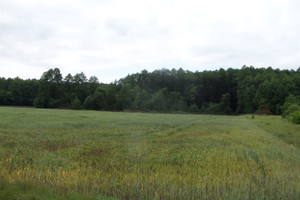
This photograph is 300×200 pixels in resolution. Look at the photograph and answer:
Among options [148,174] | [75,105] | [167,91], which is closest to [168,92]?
[167,91]

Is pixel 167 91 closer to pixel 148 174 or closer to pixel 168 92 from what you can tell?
pixel 168 92

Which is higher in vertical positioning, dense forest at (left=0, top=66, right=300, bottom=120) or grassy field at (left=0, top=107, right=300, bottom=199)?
dense forest at (left=0, top=66, right=300, bottom=120)

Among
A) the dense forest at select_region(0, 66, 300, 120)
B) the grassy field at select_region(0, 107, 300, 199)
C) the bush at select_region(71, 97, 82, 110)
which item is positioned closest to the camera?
the grassy field at select_region(0, 107, 300, 199)

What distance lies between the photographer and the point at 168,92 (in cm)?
10069

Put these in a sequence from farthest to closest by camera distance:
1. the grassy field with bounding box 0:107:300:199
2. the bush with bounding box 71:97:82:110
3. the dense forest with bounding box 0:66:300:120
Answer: the bush with bounding box 71:97:82:110 < the dense forest with bounding box 0:66:300:120 < the grassy field with bounding box 0:107:300:199

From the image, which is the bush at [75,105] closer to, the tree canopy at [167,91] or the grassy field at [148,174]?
the tree canopy at [167,91]

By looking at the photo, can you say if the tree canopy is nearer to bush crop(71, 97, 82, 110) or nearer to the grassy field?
bush crop(71, 97, 82, 110)

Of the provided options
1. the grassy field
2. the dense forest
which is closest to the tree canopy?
the dense forest

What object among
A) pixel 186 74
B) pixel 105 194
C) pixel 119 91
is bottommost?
pixel 105 194

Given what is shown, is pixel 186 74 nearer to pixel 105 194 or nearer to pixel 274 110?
pixel 274 110

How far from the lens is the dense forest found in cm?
8462

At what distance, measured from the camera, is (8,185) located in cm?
532

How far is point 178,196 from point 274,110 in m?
85.9

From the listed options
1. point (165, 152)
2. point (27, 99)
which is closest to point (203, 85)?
point (27, 99)
